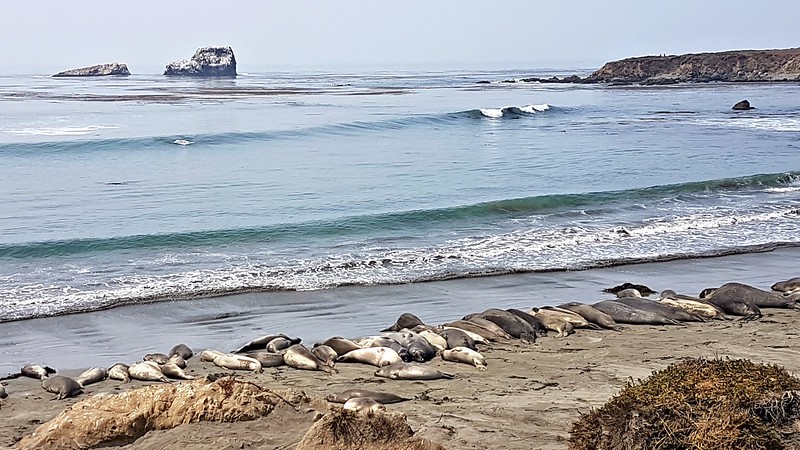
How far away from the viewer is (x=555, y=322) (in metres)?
10.3

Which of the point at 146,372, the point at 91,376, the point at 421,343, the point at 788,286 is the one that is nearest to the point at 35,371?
the point at 91,376

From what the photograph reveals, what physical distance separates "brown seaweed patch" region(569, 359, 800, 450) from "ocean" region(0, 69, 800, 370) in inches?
292

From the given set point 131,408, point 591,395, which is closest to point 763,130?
point 591,395

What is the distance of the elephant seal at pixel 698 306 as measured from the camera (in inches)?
428

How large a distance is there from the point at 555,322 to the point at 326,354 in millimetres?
3052

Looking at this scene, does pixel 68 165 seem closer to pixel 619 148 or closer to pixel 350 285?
pixel 350 285

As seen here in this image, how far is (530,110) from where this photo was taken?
51.8 meters

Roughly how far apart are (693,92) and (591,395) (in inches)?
2827

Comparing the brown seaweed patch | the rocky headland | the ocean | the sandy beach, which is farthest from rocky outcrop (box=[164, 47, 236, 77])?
the brown seaweed patch

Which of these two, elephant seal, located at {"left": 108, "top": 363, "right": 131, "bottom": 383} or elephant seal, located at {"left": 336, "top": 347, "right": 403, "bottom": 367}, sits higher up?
elephant seal, located at {"left": 336, "top": 347, "right": 403, "bottom": 367}

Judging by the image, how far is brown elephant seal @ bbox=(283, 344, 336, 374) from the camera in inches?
340

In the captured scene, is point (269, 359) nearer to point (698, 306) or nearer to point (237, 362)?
point (237, 362)

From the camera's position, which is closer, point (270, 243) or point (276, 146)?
point (270, 243)

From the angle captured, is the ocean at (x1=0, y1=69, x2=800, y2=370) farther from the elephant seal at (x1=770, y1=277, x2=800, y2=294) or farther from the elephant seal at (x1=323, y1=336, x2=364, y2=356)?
the elephant seal at (x1=323, y1=336, x2=364, y2=356)
